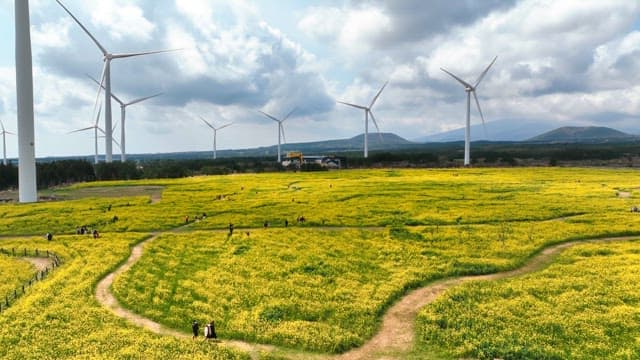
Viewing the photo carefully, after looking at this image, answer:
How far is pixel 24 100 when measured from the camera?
75.4 m

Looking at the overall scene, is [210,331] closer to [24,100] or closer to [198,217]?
[198,217]

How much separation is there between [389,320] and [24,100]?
240 ft

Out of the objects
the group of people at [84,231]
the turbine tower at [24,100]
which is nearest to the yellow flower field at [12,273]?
the group of people at [84,231]

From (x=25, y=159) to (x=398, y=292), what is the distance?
69191mm

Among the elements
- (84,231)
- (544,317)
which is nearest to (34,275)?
(84,231)

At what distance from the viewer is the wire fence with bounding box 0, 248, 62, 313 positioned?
1175 inches

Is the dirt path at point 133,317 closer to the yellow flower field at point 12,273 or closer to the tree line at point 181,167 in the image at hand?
the yellow flower field at point 12,273

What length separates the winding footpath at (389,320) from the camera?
22.3m

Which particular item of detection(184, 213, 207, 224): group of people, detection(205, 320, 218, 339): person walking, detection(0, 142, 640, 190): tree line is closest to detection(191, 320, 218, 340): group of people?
detection(205, 320, 218, 339): person walking

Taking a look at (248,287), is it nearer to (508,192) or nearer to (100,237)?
(100,237)

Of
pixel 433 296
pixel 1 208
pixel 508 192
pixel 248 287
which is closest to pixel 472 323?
pixel 433 296

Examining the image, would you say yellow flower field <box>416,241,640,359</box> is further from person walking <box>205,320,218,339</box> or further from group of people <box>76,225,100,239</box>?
group of people <box>76,225,100,239</box>

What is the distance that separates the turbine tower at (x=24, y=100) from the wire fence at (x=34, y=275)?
3744 cm

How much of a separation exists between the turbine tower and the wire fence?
37444 mm
